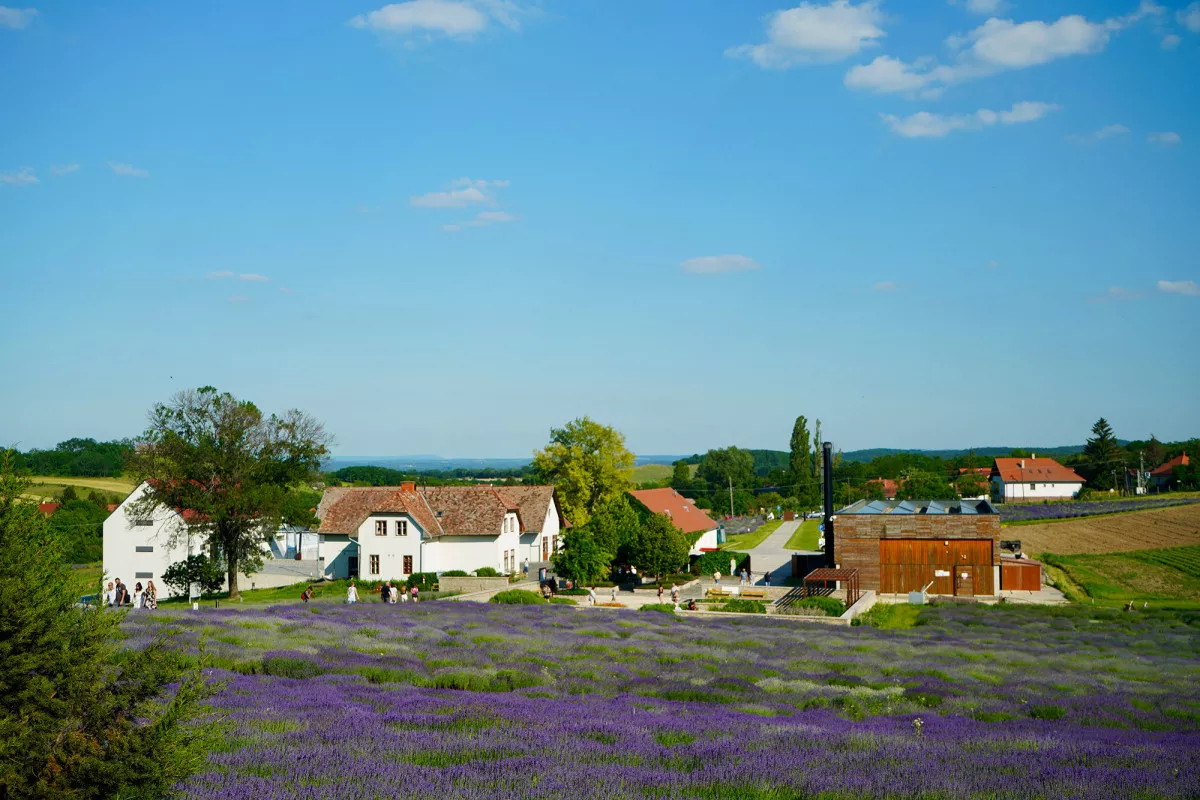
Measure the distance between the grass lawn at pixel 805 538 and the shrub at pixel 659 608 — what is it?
3938 cm

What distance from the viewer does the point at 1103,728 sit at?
1541cm

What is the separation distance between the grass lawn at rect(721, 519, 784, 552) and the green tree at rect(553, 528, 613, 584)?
29.4 m

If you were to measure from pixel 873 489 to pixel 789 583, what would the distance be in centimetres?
7615

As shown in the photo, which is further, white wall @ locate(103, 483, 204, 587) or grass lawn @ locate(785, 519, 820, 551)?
grass lawn @ locate(785, 519, 820, 551)

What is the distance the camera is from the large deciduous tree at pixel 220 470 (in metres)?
49.2

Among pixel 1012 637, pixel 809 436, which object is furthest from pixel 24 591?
pixel 809 436

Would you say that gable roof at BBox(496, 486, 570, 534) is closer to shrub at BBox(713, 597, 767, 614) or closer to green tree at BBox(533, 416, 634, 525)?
green tree at BBox(533, 416, 634, 525)

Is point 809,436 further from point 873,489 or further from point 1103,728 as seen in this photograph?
point 1103,728

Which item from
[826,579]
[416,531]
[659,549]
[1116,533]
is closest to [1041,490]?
[1116,533]

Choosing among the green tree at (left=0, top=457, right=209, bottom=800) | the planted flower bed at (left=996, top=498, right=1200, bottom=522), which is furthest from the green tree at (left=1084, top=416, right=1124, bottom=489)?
the green tree at (left=0, top=457, right=209, bottom=800)

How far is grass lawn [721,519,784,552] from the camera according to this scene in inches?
3288

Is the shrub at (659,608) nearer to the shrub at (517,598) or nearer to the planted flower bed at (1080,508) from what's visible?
the shrub at (517,598)

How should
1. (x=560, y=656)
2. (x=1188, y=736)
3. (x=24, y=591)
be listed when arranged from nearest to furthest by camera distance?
(x=24, y=591), (x=1188, y=736), (x=560, y=656)

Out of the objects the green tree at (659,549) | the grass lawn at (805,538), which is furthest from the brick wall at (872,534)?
the grass lawn at (805,538)
